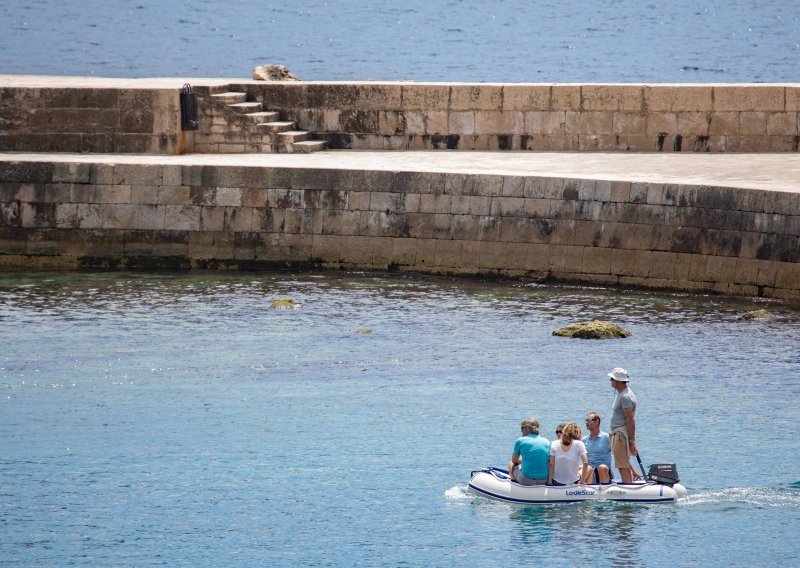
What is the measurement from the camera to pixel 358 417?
59.1 ft

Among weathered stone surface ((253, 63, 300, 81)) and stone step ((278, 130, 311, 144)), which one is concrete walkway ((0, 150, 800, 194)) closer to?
stone step ((278, 130, 311, 144))

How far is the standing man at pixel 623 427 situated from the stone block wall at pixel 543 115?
1353 cm

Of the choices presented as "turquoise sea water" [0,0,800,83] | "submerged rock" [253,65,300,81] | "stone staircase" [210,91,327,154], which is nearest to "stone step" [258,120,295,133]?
"stone staircase" [210,91,327,154]

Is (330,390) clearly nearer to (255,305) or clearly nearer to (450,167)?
(255,305)

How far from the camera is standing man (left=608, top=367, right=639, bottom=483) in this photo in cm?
1475

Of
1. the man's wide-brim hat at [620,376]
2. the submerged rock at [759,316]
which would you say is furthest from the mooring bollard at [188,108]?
the man's wide-brim hat at [620,376]

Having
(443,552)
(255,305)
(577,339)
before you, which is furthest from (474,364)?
(443,552)

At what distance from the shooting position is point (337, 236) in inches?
1042

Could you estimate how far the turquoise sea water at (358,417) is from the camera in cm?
1425

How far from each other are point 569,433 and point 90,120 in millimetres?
16175

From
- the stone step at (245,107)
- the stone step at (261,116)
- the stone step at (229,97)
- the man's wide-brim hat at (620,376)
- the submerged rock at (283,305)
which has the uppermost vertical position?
the stone step at (229,97)

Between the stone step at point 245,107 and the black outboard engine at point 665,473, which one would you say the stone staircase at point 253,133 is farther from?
the black outboard engine at point 665,473

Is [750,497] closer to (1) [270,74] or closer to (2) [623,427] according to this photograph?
(2) [623,427]

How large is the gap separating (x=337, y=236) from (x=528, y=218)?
12.3 ft
